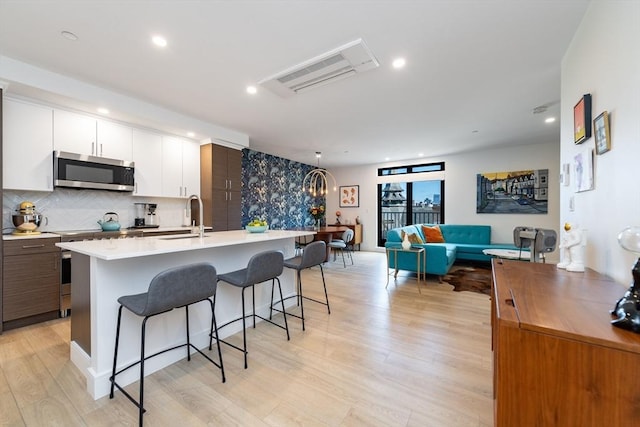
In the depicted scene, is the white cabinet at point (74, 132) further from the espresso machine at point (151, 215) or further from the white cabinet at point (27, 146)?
the espresso machine at point (151, 215)

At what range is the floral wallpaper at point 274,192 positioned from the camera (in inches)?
235

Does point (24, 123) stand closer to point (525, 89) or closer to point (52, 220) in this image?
point (52, 220)

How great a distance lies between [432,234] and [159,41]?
578 centimetres

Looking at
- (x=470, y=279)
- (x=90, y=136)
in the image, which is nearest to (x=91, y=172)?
(x=90, y=136)

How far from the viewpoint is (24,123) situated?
2859mm

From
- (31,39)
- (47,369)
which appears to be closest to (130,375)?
(47,369)

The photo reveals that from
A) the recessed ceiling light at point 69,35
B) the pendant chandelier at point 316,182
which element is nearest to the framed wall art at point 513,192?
the pendant chandelier at point 316,182

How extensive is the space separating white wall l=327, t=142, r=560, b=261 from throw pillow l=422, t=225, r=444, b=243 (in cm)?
78

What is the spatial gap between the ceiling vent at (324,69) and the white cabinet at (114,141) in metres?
2.19

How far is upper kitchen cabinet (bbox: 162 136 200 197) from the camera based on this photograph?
411cm

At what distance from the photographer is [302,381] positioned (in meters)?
1.84

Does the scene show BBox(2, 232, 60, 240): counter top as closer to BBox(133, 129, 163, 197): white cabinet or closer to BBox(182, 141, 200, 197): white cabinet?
BBox(133, 129, 163, 197): white cabinet

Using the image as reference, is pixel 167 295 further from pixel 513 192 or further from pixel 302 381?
pixel 513 192

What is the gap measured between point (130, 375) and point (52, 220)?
8.57 ft
